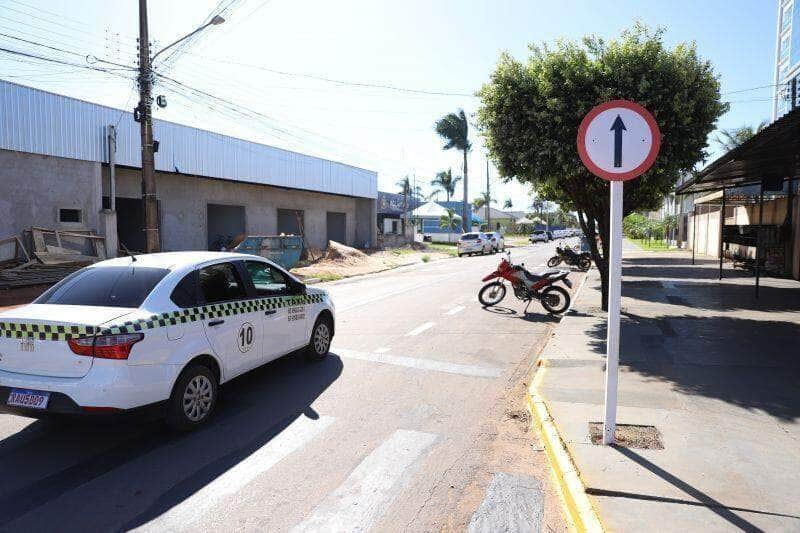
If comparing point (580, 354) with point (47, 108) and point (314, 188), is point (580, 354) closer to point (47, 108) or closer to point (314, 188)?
point (47, 108)

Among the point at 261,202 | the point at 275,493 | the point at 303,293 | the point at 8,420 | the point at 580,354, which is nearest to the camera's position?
the point at 275,493

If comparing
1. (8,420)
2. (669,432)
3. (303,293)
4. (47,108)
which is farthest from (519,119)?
(47,108)

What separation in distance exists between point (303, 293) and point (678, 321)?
22.8 feet

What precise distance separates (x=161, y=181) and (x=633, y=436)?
72.7ft

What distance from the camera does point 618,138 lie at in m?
4.20

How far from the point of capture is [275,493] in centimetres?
371

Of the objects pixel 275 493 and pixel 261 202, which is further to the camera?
pixel 261 202

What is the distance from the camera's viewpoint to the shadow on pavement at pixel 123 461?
3.46 meters

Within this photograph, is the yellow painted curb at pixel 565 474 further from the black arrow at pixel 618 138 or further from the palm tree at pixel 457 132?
the palm tree at pixel 457 132

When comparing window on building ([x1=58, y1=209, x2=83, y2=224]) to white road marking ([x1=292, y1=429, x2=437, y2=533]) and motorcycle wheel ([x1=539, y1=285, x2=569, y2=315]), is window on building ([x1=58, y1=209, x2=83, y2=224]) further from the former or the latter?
white road marking ([x1=292, y1=429, x2=437, y2=533])

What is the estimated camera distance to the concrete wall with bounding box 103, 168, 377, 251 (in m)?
22.6

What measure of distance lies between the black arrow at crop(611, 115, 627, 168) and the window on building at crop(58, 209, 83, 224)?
18.4 metres

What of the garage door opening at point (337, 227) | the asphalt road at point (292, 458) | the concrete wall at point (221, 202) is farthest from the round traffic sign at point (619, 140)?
the garage door opening at point (337, 227)

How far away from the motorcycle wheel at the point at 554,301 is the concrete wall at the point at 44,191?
15.3 m
